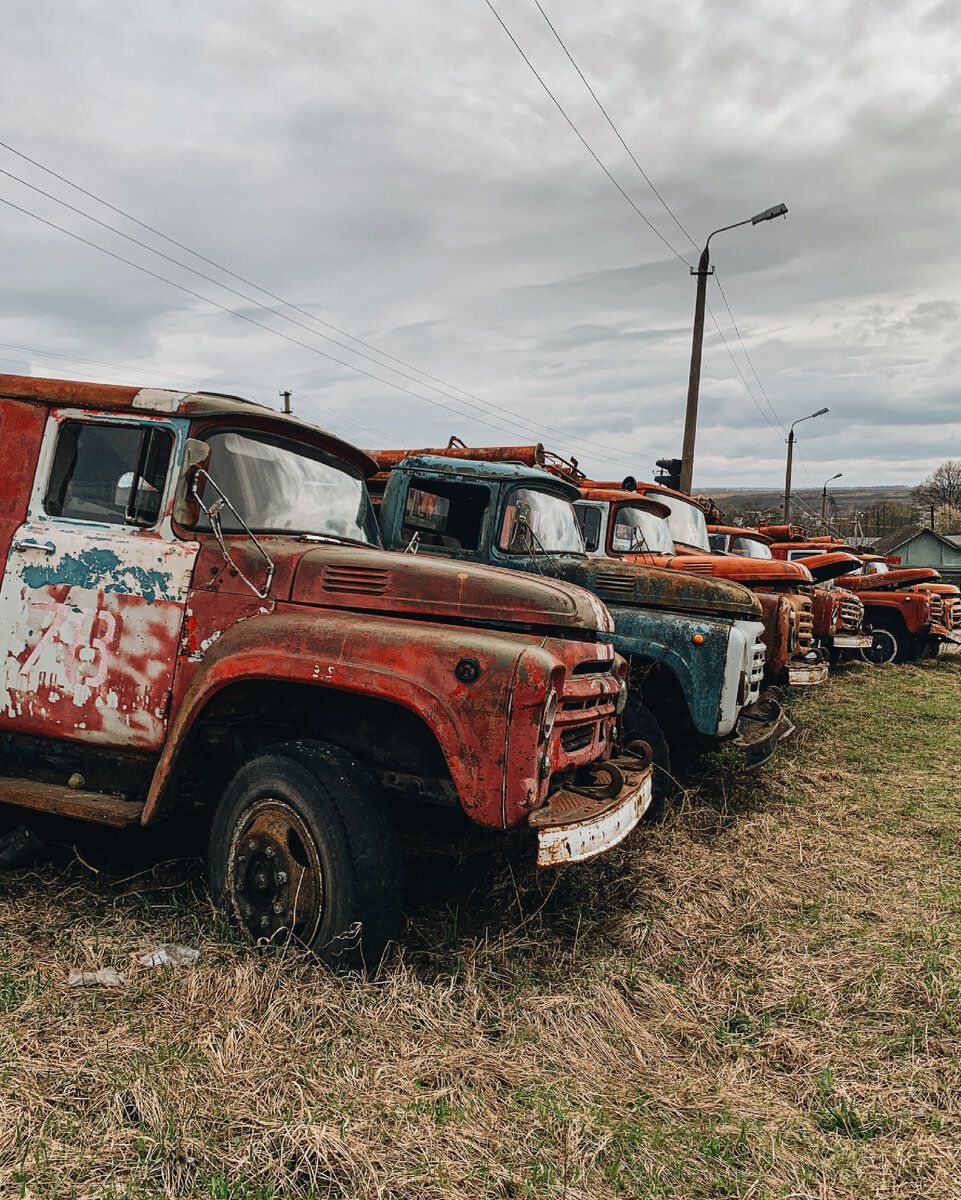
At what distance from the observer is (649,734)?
16.9 ft

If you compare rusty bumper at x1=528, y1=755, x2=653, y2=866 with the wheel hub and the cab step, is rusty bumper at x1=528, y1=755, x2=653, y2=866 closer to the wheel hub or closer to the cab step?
the wheel hub

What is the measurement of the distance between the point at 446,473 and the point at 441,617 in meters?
2.48

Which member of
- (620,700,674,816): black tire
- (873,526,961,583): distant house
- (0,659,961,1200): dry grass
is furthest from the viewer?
(873,526,961,583): distant house

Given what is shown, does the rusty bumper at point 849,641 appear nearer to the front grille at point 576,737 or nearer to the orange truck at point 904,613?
the orange truck at point 904,613

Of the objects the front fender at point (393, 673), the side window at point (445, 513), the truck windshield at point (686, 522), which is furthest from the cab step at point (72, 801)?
the truck windshield at point (686, 522)

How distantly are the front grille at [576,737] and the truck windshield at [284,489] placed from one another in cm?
149

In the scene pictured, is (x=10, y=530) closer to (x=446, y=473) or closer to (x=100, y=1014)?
(x=100, y=1014)

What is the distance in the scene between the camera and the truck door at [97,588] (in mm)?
3588

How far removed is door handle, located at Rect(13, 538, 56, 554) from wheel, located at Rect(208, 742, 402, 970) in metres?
1.45

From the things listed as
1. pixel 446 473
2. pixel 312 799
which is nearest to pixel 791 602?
pixel 446 473

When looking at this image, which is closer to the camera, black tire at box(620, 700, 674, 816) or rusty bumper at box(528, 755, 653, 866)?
rusty bumper at box(528, 755, 653, 866)

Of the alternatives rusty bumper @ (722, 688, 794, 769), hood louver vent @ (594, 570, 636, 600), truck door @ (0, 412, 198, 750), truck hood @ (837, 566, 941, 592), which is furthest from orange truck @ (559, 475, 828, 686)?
truck hood @ (837, 566, 941, 592)

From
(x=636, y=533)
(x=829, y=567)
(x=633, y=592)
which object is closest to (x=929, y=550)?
(x=829, y=567)

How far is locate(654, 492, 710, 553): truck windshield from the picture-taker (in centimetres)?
900
